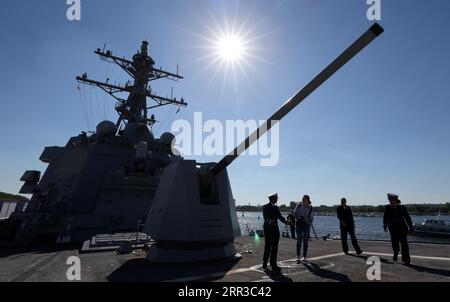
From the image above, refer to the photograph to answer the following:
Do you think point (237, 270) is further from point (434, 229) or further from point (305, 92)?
point (434, 229)

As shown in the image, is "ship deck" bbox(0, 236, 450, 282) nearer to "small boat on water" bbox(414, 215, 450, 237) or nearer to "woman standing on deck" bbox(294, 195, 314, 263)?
"woman standing on deck" bbox(294, 195, 314, 263)

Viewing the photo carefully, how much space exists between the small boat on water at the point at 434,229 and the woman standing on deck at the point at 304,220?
29923mm

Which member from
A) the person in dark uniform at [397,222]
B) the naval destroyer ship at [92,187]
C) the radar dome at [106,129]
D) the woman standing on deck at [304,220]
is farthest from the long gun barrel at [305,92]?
the radar dome at [106,129]

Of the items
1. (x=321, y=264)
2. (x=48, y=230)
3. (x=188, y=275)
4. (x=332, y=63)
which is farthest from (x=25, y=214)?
(x=332, y=63)

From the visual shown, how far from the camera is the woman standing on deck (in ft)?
21.6

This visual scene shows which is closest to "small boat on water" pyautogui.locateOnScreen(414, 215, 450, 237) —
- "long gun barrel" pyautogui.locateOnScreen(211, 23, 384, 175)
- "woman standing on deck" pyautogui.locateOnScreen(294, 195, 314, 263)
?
"woman standing on deck" pyautogui.locateOnScreen(294, 195, 314, 263)

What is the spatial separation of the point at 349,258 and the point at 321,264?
1.09 metres

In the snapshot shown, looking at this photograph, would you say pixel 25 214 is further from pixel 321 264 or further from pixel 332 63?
pixel 332 63

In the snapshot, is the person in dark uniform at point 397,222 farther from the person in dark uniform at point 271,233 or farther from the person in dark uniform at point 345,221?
the person in dark uniform at point 271,233

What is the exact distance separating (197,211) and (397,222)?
4151 millimetres

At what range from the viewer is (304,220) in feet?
21.9

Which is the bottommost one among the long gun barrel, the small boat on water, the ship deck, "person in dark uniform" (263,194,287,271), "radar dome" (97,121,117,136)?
the small boat on water

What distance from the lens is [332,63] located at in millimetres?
5570

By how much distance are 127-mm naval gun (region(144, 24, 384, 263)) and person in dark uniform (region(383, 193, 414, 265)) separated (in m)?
2.92
